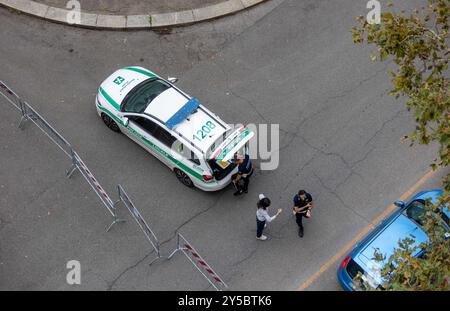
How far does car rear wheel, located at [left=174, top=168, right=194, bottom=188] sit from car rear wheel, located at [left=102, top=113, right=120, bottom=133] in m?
1.99

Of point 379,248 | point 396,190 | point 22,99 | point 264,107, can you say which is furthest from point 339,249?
point 22,99

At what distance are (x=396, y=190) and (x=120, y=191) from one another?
260 inches

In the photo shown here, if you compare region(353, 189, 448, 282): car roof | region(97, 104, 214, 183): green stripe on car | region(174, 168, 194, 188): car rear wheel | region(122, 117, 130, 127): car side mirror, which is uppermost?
region(122, 117, 130, 127): car side mirror

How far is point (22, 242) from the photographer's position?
12.5 metres

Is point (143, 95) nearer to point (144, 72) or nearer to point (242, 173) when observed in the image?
point (144, 72)

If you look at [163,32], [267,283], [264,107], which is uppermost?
[163,32]

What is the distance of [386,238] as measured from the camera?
12.0 metres

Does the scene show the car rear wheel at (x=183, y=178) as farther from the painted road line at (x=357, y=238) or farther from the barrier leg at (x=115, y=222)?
the painted road line at (x=357, y=238)

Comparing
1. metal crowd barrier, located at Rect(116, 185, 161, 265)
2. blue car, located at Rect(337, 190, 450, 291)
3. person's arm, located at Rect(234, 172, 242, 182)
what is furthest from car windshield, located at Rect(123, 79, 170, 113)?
blue car, located at Rect(337, 190, 450, 291)

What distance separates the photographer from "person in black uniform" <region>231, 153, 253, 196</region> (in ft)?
41.9

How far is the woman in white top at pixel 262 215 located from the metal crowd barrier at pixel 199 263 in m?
1.37

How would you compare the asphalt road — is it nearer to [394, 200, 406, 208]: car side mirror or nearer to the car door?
the car door

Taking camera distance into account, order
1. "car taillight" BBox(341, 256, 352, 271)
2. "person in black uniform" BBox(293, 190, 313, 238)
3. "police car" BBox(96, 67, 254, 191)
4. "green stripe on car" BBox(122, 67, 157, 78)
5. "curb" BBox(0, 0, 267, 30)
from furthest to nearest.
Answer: "curb" BBox(0, 0, 267, 30) < "green stripe on car" BBox(122, 67, 157, 78) < "police car" BBox(96, 67, 254, 191) < "person in black uniform" BBox(293, 190, 313, 238) < "car taillight" BBox(341, 256, 352, 271)
